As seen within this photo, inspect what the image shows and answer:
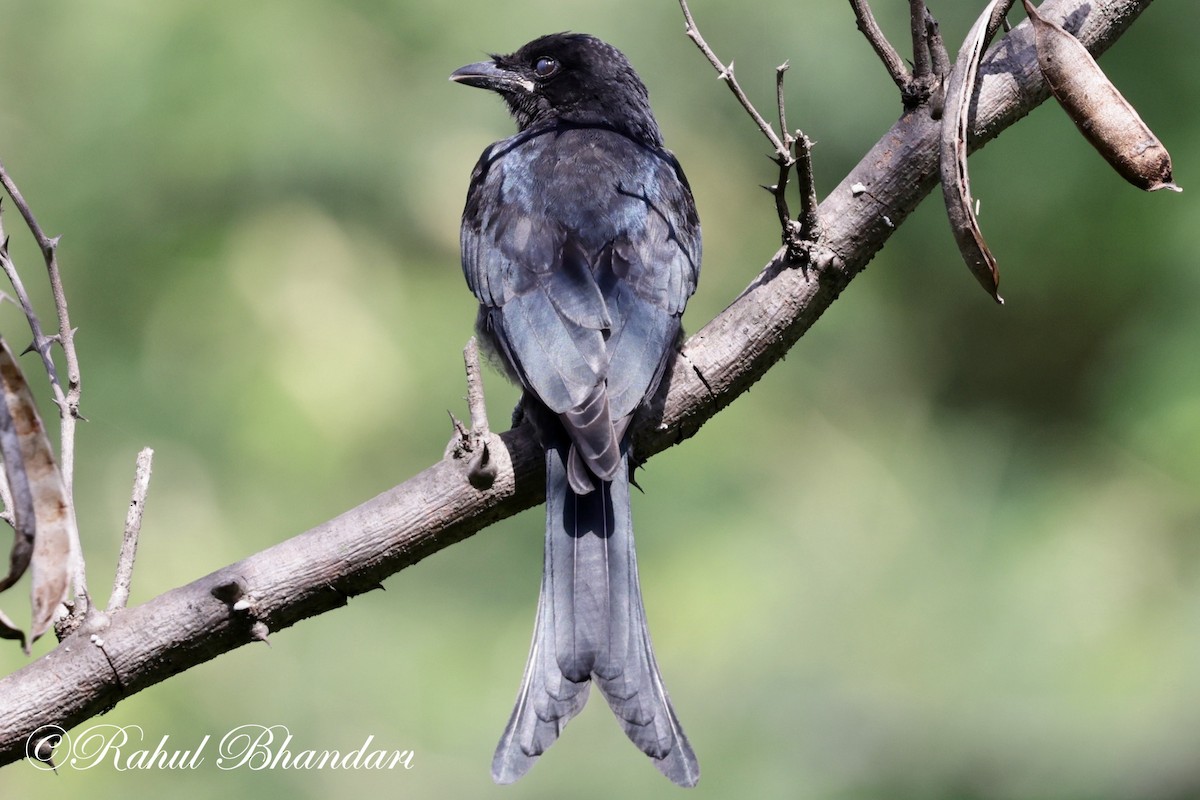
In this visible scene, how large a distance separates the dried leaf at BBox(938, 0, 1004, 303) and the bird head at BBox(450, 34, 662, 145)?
1.62m

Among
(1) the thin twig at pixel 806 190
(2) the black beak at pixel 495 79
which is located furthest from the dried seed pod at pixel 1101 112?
(2) the black beak at pixel 495 79

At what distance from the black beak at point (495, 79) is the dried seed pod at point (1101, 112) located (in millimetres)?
2176

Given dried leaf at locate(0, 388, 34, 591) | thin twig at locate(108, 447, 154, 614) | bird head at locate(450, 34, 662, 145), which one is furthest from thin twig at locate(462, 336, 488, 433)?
bird head at locate(450, 34, 662, 145)

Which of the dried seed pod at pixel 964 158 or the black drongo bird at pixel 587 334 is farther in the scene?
the black drongo bird at pixel 587 334

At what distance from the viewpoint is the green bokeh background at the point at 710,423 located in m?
4.75

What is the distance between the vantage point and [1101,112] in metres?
2.18

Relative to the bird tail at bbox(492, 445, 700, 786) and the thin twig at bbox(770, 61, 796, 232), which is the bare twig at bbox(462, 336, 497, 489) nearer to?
the bird tail at bbox(492, 445, 700, 786)

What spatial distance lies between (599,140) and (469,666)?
93.5 inches

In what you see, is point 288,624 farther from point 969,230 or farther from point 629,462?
point 969,230

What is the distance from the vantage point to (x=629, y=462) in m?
2.85

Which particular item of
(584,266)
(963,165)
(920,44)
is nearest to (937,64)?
(920,44)

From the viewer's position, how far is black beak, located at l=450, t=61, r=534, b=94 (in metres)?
4.14

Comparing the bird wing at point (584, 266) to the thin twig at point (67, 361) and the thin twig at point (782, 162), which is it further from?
the thin twig at point (67, 361)

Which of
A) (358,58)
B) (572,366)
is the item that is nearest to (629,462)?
(572,366)
